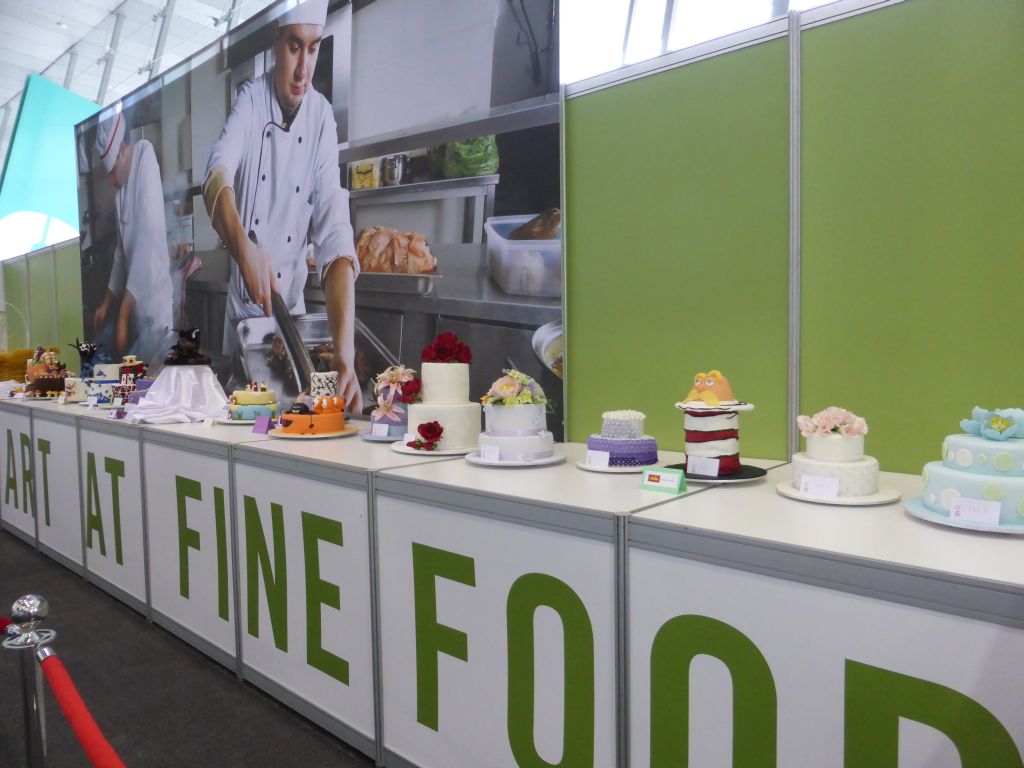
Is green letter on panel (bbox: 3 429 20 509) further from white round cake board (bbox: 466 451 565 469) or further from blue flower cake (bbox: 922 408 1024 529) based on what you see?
blue flower cake (bbox: 922 408 1024 529)

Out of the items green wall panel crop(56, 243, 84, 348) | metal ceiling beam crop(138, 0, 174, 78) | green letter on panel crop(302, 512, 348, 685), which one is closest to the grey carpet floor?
green letter on panel crop(302, 512, 348, 685)

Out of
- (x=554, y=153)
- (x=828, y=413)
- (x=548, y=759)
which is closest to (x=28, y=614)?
(x=548, y=759)

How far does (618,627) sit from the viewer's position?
1.37 m

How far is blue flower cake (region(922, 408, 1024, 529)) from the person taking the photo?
115 cm

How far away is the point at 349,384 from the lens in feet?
10.2

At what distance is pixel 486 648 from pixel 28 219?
922 centimetres

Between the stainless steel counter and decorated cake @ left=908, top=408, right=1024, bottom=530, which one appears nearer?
decorated cake @ left=908, top=408, right=1024, bottom=530

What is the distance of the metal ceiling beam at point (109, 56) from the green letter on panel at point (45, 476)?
211 inches

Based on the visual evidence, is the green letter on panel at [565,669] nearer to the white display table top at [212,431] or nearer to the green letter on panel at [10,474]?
the white display table top at [212,431]

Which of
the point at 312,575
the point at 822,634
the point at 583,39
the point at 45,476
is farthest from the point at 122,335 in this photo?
the point at 822,634

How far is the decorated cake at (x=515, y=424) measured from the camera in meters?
1.89

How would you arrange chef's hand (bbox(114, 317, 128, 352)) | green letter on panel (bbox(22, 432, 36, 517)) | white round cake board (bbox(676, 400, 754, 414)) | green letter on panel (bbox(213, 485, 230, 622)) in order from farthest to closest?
chef's hand (bbox(114, 317, 128, 352)) < green letter on panel (bbox(22, 432, 36, 517)) < green letter on panel (bbox(213, 485, 230, 622)) < white round cake board (bbox(676, 400, 754, 414))

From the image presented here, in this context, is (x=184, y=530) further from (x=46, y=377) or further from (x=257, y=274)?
(x=46, y=377)

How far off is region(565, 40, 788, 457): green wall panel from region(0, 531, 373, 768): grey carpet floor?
1.29 meters
